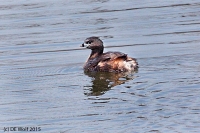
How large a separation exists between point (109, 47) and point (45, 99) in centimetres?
527

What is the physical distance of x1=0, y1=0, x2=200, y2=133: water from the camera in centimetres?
1005

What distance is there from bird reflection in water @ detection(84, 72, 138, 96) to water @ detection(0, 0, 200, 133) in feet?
0.06

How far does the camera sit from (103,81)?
13156 millimetres

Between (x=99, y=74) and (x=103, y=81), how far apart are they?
0.65m

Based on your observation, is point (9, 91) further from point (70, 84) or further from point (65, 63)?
point (65, 63)

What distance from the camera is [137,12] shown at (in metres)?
20.1

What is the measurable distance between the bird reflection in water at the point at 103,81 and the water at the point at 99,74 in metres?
0.02

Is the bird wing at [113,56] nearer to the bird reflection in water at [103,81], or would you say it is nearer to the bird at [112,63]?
the bird at [112,63]

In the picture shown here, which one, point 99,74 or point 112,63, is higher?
point 112,63

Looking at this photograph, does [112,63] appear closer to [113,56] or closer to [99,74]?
[113,56]

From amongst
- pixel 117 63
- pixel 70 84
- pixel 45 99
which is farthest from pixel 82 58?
pixel 45 99

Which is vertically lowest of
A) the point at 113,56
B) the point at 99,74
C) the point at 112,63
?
the point at 99,74

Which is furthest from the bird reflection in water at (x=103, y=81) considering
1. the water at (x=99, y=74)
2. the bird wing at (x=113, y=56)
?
the bird wing at (x=113, y=56)

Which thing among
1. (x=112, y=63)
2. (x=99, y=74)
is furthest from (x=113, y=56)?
(x=99, y=74)
